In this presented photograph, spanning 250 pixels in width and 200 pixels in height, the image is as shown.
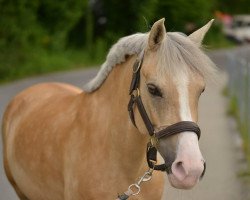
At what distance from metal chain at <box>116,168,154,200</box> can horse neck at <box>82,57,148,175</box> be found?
72 millimetres

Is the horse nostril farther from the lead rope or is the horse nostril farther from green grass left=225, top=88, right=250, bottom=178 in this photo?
green grass left=225, top=88, right=250, bottom=178

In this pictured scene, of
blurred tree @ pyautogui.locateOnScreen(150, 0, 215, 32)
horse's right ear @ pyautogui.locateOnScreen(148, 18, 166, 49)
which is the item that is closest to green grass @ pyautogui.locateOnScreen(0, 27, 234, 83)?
blurred tree @ pyautogui.locateOnScreen(150, 0, 215, 32)

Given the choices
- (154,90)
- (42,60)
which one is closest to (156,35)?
(154,90)

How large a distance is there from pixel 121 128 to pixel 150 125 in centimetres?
45

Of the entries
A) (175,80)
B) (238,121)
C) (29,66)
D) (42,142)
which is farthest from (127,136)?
(29,66)

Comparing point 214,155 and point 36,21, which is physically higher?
point 214,155

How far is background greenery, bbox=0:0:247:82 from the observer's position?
20891 millimetres

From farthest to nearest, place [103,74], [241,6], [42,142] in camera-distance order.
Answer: [241,6] → [42,142] → [103,74]

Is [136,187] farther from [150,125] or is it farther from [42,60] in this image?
[42,60]

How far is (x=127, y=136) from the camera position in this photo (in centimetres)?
402

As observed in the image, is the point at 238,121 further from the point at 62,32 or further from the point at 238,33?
the point at 238,33

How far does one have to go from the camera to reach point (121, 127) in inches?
160

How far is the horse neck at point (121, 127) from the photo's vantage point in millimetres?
4012

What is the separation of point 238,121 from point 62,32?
13.9 metres
